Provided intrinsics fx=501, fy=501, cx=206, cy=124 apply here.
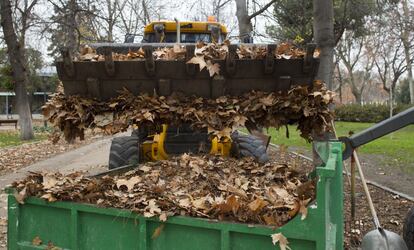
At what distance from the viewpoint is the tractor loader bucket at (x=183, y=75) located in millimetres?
3682

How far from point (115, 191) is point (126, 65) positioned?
3.18 ft

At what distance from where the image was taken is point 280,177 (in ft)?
12.8

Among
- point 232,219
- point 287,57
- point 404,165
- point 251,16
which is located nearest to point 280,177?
point 287,57

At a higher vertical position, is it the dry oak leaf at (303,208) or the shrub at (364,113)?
the dry oak leaf at (303,208)

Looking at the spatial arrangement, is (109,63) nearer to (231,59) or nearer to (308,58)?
(231,59)

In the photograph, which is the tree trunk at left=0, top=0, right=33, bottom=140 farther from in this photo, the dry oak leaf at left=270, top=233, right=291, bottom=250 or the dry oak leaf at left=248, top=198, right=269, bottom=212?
the dry oak leaf at left=270, top=233, right=291, bottom=250

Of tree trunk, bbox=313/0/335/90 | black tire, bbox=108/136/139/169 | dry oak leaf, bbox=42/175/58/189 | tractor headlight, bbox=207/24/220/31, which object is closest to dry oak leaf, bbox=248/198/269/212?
dry oak leaf, bbox=42/175/58/189

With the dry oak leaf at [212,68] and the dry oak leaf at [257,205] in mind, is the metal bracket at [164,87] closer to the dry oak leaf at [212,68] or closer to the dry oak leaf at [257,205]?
the dry oak leaf at [212,68]

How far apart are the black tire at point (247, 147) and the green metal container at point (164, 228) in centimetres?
222

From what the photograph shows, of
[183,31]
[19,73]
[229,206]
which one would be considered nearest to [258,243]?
[229,206]

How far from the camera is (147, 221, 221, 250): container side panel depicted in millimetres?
2781

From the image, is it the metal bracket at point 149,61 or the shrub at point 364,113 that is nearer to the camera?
the metal bracket at point 149,61

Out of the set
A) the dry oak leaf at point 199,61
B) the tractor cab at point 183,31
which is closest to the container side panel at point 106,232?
the dry oak leaf at point 199,61

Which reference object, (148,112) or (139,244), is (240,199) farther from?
(148,112)
